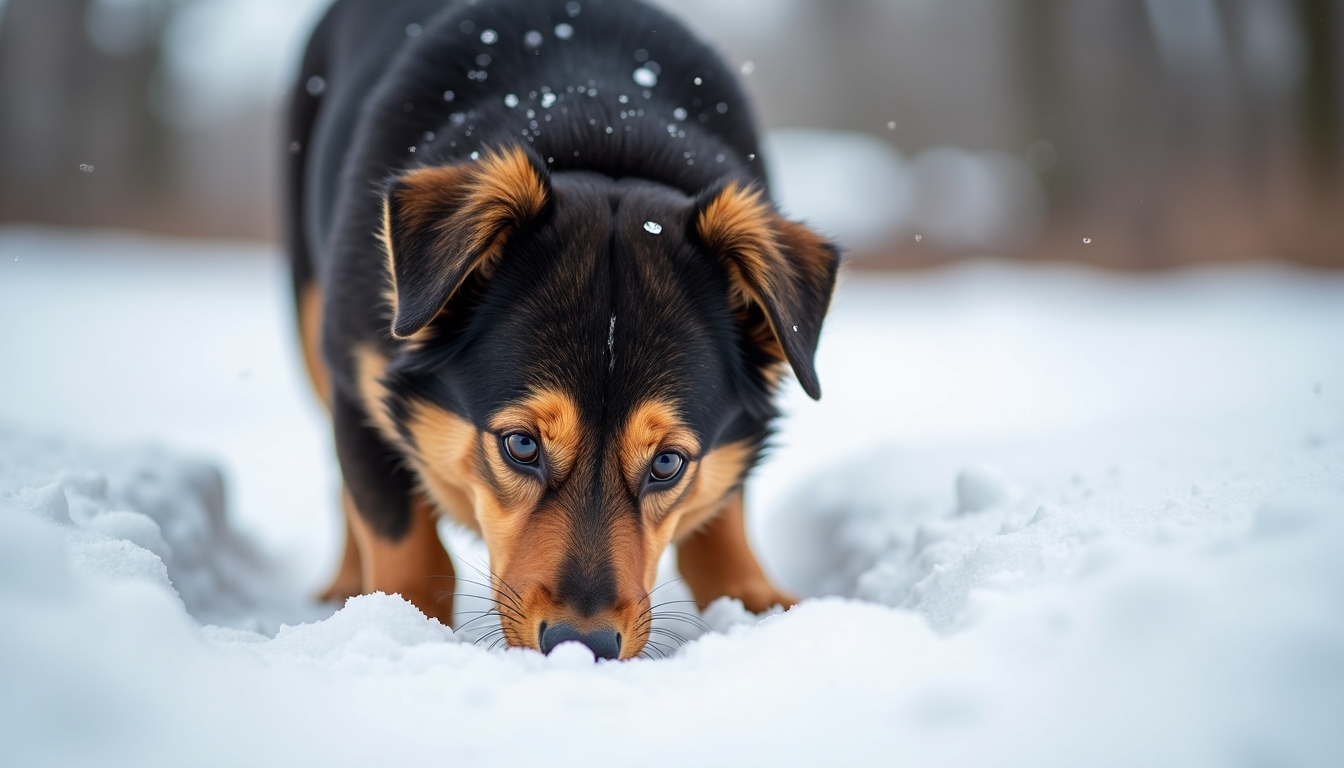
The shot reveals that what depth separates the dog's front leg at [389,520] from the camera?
304cm

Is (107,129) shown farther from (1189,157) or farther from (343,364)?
(1189,157)

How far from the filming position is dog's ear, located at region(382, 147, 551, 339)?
2346 mm

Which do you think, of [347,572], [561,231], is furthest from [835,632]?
[347,572]

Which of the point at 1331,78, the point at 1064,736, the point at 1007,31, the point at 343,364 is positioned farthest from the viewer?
the point at 1007,31

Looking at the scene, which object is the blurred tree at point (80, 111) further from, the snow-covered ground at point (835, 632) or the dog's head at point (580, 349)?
the dog's head at point (580, 349)

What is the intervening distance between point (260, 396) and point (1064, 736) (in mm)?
6616

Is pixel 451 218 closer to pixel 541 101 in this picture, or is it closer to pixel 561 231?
pixel 561 231

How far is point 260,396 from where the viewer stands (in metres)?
7.19

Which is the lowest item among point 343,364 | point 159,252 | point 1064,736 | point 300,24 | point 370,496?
point 159,252

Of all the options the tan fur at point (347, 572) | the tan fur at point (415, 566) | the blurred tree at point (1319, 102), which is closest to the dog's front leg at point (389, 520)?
the tan fur at point (415, 566)

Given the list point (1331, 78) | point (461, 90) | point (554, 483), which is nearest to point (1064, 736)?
point (554, 483)

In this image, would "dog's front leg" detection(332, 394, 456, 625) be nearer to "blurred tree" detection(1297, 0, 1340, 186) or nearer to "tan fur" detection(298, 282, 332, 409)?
"tan fur" detection(298, 282, 332, 409)

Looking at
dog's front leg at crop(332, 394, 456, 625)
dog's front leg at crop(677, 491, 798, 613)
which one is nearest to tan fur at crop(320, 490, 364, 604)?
dog's front leg at crop(332, 394, 456, 625)

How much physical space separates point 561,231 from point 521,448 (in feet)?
1.77
